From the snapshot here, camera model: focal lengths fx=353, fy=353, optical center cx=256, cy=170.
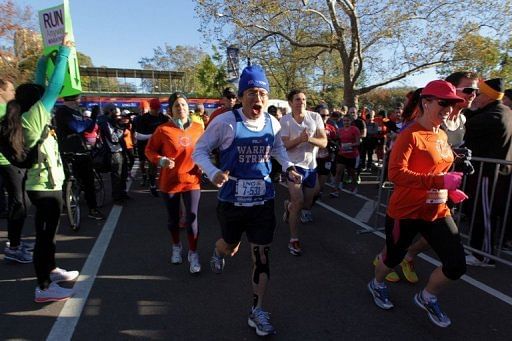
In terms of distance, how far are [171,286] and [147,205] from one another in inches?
155

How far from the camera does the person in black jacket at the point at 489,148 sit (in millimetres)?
4180

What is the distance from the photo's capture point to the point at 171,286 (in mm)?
3754

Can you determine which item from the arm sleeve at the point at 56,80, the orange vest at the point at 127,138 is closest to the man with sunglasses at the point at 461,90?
the arm sleeve at the point at 56,80

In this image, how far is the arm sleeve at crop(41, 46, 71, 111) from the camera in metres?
3.12

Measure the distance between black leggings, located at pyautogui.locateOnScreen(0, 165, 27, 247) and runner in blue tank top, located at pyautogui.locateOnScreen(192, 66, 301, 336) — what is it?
9.41ft

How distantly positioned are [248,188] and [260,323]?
3.59 ft

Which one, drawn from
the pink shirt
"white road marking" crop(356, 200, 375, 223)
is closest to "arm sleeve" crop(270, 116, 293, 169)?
"white road marking" crop(356, 200, 375, 223)

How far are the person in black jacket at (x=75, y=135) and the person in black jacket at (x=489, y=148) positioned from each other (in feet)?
18.2

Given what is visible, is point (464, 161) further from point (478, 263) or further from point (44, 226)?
point (44, 226)

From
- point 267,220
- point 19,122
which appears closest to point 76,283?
point 19,122

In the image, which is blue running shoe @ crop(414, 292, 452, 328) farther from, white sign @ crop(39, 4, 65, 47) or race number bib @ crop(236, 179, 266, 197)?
white sign @ crop(39, 4, 65, 47)

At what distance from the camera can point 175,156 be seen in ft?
13.5

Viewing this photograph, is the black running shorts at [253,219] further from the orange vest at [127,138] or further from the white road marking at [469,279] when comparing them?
the orange vest at [127,138]

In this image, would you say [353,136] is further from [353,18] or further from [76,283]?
[353,18]
